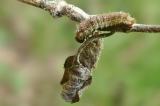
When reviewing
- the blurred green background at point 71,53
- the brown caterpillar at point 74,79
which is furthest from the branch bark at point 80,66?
the blurred green background at point 71,53

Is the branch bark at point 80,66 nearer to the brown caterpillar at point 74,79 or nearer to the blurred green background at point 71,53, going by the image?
the brown caterpillar at point 74,79

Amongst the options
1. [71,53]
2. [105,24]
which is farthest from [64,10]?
[71,53]

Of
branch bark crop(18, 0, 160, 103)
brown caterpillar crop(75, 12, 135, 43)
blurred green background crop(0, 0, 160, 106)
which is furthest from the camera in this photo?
blurred green background crop(0, 0, 160, 106)

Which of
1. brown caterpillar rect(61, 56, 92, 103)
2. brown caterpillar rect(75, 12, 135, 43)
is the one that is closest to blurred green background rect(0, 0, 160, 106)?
brown caterpillar rect(61, 56, 92, 103)

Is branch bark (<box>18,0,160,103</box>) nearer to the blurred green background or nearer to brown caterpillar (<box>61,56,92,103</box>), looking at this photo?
brown caterpillar (<box>61,56,92,103</box>)

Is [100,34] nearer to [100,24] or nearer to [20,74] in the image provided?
[100,24]

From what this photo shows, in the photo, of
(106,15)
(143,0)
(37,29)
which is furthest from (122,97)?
(106,15)

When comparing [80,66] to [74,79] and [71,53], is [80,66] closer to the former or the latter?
[74,79]
